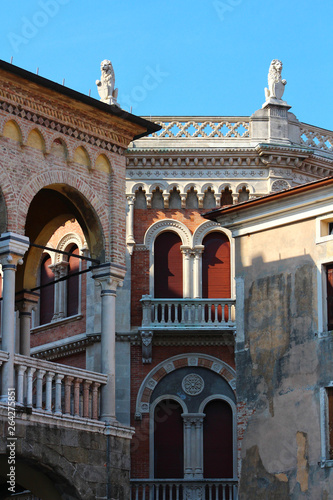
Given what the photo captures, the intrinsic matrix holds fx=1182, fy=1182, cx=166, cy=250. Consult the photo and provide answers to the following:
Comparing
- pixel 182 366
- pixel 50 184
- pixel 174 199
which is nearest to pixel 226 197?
pixel 174 199

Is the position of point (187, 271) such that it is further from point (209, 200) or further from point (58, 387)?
point (58, 387)

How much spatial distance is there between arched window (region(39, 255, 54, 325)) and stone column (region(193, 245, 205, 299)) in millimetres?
4473

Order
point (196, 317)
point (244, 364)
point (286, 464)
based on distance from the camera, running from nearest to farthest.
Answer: point (286, 464) < point (244, 364) < point (196, 317)

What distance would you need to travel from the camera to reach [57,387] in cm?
2212

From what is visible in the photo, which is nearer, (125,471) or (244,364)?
(125,471)

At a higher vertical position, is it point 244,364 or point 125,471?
point 244,364

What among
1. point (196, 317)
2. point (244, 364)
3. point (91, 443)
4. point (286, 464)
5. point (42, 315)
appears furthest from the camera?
point (42, 315)

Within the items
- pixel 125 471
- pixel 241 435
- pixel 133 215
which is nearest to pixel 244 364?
pixel 241 435

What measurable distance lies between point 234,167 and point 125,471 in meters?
13.9

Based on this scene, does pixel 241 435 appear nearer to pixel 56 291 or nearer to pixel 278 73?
pixel 56 291

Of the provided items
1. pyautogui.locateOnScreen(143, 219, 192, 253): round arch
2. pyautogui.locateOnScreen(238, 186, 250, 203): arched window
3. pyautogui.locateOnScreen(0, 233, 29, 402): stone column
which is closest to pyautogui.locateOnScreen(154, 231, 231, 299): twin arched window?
→ pyautogui.locateOnScreen(143, 219, 192, 253): round arch

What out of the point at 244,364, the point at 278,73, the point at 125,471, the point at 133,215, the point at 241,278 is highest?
the point at 278,73

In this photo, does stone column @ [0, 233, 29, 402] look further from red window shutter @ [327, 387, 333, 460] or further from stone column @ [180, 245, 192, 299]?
stone column @ [180, 245, 192, 299]

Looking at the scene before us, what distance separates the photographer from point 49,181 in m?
23.2
